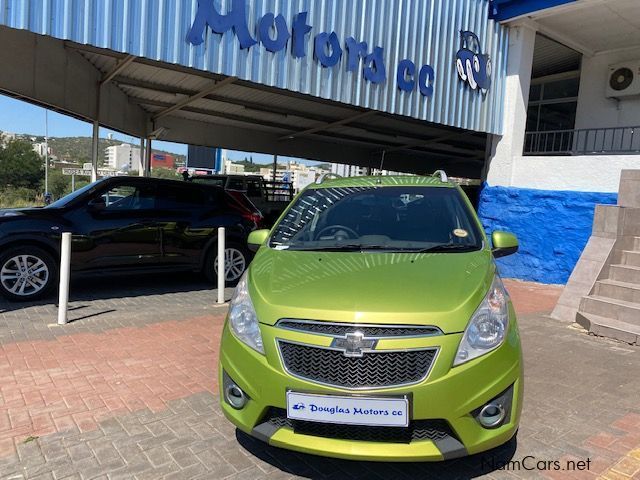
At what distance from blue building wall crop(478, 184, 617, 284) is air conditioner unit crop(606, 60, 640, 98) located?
4.41 meters

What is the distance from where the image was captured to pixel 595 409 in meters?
3.79

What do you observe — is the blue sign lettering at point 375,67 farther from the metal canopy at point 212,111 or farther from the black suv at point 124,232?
the black suv at point 124,232

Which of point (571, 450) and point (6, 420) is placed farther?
point (6, 420)

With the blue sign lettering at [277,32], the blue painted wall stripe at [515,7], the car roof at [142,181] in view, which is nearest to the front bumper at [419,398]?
the car roof at [142,181]

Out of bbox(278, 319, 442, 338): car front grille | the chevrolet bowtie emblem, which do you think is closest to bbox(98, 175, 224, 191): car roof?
bbox(278, 319, 442, 338): car front grille

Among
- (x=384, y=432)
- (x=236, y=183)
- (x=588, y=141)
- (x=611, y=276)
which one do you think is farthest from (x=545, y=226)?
(x=236, y=183)

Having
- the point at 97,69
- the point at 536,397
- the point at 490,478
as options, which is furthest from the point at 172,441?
the point at 97,69

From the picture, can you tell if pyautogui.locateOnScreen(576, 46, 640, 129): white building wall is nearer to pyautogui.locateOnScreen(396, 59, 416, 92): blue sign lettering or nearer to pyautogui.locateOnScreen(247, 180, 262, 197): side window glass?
pyautogui.locateOnScreen(396, 59, 416, 92): blue sign lettering

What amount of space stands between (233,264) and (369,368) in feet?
19.1

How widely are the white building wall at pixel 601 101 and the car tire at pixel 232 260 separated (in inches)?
404

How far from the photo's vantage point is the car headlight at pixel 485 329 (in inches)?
98.9

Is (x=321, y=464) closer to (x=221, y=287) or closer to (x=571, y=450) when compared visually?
(x=571, y=450)

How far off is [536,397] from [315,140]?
56.7 ft

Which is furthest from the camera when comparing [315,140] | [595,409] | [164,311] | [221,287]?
[315,140]
